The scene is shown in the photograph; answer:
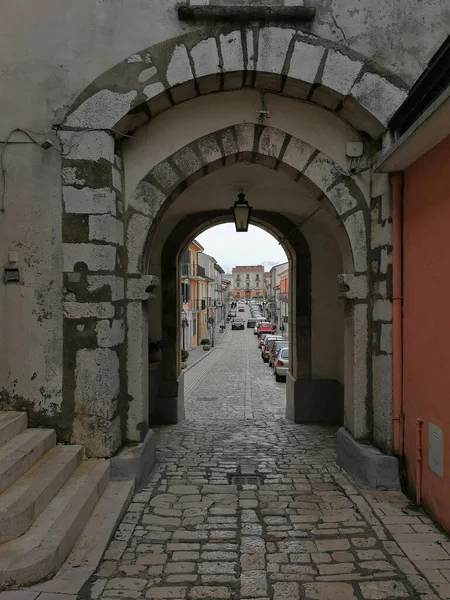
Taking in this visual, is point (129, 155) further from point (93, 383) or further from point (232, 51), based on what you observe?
point (93, 383)

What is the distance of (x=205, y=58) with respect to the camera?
4.45 metres

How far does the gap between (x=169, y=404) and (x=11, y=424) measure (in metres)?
3.92

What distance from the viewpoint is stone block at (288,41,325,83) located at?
4.45 m

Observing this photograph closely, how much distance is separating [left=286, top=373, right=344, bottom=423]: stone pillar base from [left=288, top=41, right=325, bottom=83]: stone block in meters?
5.13

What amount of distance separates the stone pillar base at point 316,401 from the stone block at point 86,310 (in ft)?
14.8

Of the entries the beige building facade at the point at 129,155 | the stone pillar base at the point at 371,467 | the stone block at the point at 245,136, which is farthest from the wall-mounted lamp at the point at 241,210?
the stone pillar base at the point at 371,467

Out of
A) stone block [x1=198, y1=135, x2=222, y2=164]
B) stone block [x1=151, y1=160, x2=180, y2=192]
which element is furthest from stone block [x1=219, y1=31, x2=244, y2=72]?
stone block [x1=151, y1=160, x2=180, y2=192]

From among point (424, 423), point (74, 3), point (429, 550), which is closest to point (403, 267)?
point (424, 423)

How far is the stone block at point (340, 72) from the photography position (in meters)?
4.45

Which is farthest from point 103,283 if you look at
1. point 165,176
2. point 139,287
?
point 165,176

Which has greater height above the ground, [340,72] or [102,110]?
[340,72]

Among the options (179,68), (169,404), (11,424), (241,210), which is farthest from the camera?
(169,404)

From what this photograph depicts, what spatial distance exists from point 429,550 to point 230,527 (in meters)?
1.54

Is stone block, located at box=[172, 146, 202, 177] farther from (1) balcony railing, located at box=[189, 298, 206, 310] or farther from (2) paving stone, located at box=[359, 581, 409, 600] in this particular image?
(1) balcony railing, located at box=[189, 298, 206, 310]
